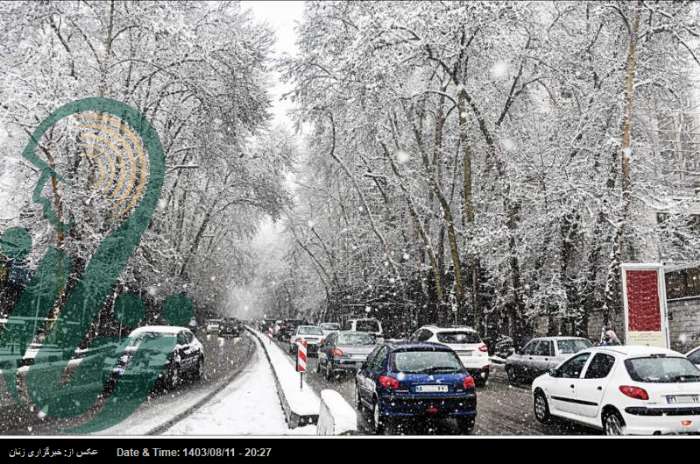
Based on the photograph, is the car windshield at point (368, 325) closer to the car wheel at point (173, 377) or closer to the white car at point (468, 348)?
the white car at point (468, 348)

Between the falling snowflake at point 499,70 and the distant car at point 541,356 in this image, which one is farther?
the falling snowflake at point 499,70

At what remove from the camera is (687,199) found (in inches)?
649

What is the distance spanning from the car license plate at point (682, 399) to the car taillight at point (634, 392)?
9.6 inches

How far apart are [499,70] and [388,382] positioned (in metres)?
19.2

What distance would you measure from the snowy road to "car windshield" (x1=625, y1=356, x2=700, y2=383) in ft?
5.06

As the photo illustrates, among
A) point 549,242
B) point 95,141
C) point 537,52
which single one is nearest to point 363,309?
point 549,242

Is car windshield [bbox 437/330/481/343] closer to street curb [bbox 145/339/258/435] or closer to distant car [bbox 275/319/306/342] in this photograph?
street curb [bbox 145/339/258/435]

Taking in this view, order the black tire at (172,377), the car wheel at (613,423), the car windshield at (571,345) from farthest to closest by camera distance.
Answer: the car windshield at (571,345), the black tire at (172,377), the car wheel at (613,423)

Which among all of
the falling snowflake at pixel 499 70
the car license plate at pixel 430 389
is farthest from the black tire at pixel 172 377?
the falling snowflake at pixel 499 70

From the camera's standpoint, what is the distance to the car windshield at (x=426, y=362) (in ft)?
27.8

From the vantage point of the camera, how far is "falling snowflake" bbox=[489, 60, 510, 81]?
23.2 meters

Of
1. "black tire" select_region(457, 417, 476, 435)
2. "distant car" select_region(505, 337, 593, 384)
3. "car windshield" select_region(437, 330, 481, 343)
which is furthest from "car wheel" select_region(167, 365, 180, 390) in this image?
"distant car" select_region(505, 337, 593, 384)

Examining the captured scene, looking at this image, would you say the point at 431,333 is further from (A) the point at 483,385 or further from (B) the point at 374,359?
(B) the point at 374,359

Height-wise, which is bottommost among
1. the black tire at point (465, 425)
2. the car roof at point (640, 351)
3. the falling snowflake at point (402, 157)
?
the black tire at point (465, 425)
